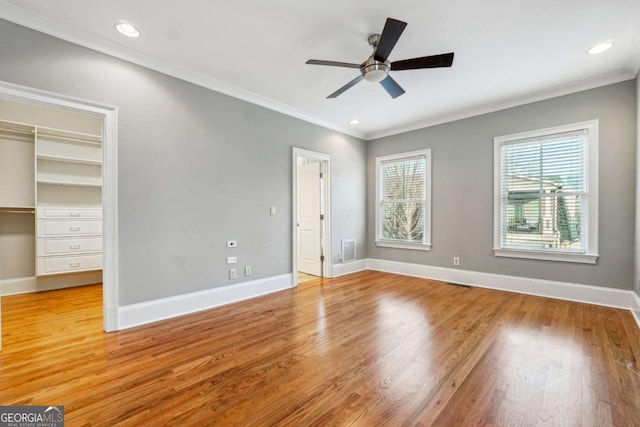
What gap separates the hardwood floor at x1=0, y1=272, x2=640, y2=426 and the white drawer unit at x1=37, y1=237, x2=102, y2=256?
857 mm

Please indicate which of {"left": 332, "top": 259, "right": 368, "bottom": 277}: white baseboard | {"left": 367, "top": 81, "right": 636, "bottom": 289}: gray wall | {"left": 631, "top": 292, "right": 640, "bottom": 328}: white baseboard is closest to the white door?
{"left": 332, "top": 259, "right": 368, "bottom": 277}: white baseboard


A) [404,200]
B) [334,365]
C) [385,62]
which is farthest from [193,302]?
[404,200]

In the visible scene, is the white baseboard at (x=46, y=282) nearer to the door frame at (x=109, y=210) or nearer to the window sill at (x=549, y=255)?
the door frame at (x=109, y=210)

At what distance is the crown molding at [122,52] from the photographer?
227 centimetres

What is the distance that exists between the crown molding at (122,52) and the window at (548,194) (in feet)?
11.3

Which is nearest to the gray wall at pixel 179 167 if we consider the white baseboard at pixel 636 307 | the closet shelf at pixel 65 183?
the closet shelf at pixel 65 183

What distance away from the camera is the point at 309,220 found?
5316 mm

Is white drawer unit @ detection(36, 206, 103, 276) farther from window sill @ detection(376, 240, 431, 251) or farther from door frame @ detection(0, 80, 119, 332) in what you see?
window sill @ detection(376, 240, 431, 251)

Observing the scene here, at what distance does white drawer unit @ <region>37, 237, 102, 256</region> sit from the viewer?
3937mm

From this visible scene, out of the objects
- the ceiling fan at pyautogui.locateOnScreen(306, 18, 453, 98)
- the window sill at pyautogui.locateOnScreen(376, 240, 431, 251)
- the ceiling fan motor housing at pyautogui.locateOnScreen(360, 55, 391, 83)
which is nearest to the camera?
the ceiling fan at pyautogui.locateOnScreen(306, 18, 453, 98)

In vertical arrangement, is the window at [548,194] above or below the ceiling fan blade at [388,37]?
below

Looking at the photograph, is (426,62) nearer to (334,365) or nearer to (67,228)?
(334,365)

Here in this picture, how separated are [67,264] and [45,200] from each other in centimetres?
101

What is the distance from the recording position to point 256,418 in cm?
156
